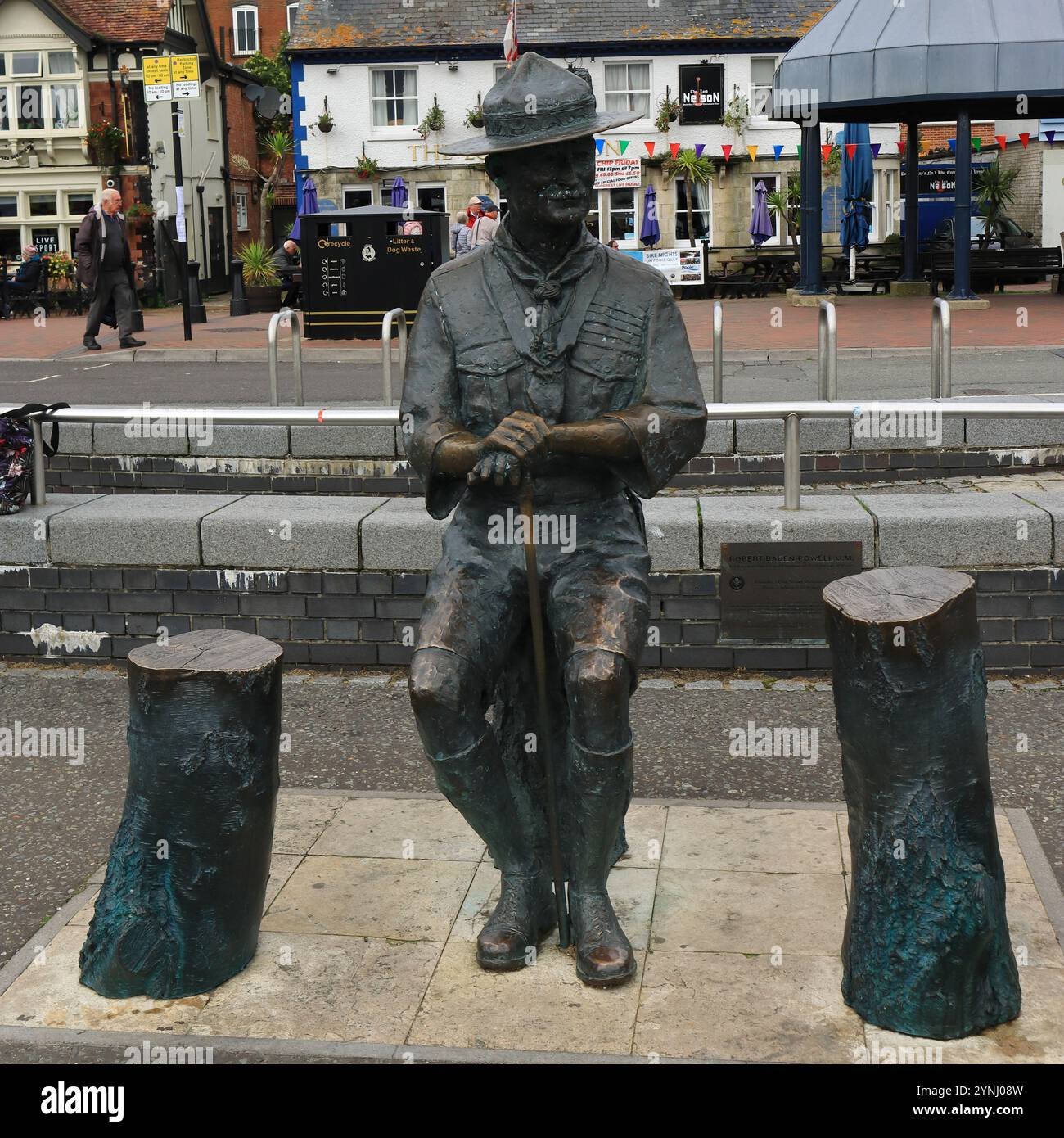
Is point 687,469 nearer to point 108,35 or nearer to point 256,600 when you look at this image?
point 256,600

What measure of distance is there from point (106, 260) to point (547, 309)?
15680 millimetres

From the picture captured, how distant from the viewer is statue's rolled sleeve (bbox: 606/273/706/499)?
4.38 meters

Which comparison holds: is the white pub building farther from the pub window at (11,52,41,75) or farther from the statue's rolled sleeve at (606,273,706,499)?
the statue's rolled sleeve at (606,273,706,499)

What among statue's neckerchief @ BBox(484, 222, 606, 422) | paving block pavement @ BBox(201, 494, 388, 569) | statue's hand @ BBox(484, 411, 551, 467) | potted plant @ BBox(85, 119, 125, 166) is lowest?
paving block pavement @ BBox(201, 494, 388, 569)

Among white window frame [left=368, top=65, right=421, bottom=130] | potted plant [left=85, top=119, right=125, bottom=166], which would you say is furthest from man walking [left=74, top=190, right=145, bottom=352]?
potted plant [left=85, top=119, right=125, bottom=166]

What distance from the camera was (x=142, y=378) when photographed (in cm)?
1742

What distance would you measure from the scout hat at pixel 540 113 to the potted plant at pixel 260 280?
2480cm

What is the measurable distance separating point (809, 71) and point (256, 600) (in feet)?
53.3

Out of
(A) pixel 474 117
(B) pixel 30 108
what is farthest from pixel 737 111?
(B) pixel 30 108

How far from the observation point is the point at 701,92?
36.1 metres

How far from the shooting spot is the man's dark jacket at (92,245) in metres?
18.7

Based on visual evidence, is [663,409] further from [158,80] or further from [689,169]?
[689,169]

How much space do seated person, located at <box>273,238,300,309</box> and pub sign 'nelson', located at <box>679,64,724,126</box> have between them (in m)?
11.8

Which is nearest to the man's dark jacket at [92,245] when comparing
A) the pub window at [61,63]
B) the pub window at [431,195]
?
the pub window at [431,195]
